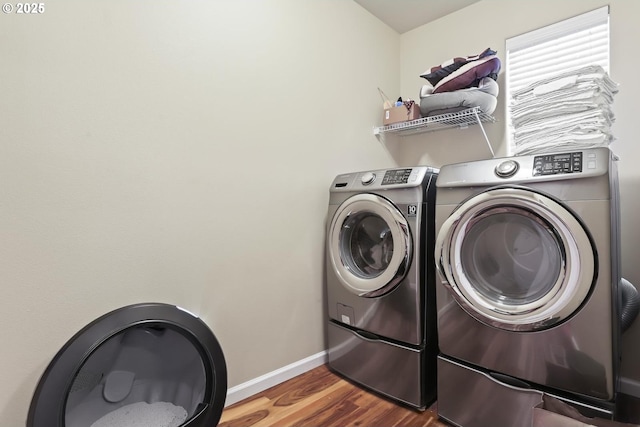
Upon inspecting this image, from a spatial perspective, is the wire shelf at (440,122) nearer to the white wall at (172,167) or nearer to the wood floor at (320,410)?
the white wall at (172,167)

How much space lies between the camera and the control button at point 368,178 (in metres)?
1.75

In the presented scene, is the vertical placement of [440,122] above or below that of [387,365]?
above

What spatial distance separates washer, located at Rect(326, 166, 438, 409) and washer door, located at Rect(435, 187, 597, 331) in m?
0.18

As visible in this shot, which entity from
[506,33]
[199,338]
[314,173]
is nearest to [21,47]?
[199,338]

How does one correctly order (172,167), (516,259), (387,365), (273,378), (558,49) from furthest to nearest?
(558,49) → (273,378) → (387,365) → (172,167) → (516,259)

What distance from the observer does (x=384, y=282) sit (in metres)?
1.58

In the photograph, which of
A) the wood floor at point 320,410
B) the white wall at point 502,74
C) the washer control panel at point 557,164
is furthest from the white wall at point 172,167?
the washer control panel at point 557,164

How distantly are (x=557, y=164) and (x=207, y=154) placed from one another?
143 centimetres

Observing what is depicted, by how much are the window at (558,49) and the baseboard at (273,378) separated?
1.79 m

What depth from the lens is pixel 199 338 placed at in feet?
4.40

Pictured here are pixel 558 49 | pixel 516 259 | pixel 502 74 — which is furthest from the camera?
pixel 502 74

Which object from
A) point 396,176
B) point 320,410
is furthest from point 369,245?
point 320,410

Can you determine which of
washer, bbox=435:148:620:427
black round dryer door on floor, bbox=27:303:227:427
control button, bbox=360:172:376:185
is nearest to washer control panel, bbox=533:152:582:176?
washer, bbox=435:148:620:427

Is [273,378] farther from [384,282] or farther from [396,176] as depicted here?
[396,176]
